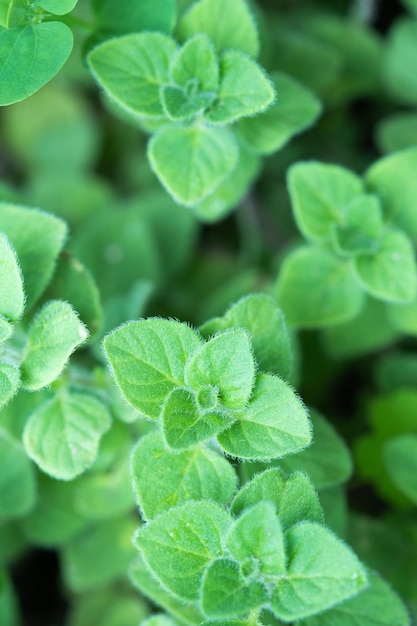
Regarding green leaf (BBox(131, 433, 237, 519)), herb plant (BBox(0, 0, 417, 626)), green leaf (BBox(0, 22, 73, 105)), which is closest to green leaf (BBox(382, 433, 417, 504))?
herb plant (BBox(0, 0, 417, 626))

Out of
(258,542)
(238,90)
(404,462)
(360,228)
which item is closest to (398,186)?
(360,228)

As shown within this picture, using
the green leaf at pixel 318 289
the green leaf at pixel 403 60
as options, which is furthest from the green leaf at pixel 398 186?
the green leaf at pixel 403 60

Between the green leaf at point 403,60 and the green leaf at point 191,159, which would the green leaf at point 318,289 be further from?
the green leaf at point 403,60

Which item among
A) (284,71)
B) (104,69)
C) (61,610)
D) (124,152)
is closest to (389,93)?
(284,71)

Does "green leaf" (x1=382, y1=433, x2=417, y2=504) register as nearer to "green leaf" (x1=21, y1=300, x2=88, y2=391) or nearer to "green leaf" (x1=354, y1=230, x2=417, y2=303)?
"green leaf" (x1=354, y1=230, x2=417, y2=303)

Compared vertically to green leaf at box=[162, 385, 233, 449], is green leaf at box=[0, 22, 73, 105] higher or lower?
higher

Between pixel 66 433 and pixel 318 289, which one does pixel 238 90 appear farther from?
pixel 66 433
